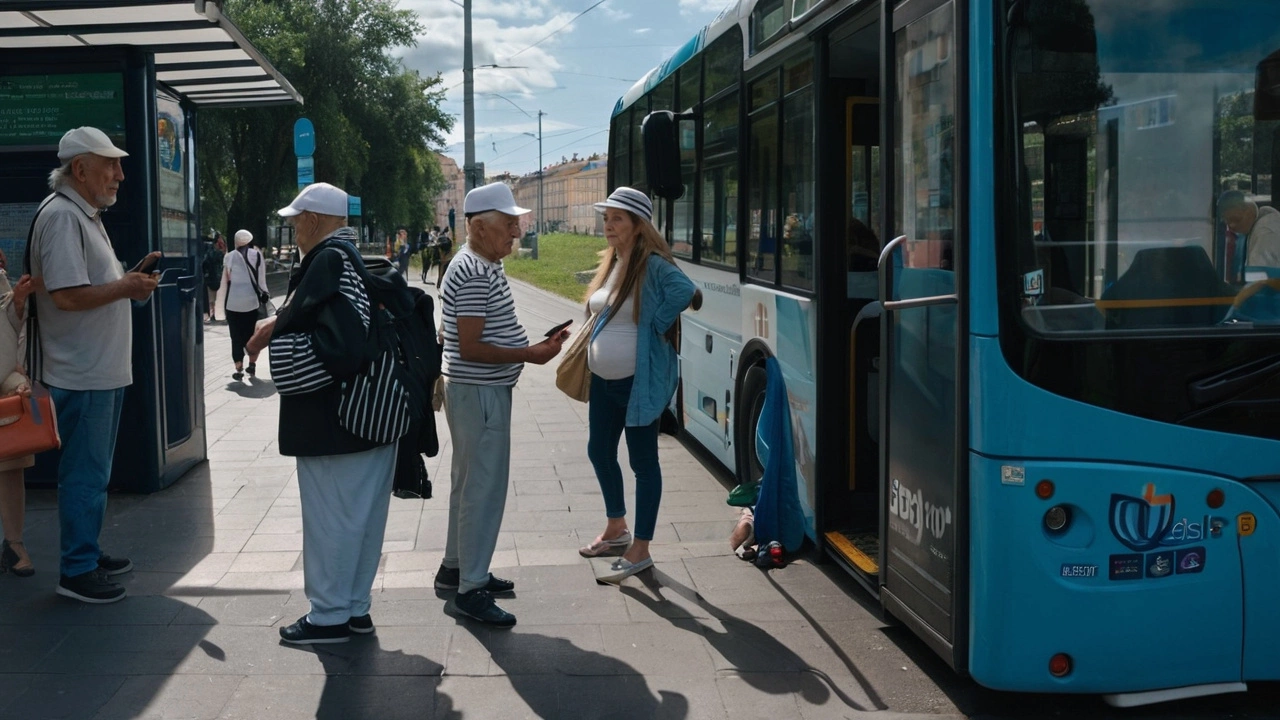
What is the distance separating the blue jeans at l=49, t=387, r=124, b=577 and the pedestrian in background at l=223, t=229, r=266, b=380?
778cm

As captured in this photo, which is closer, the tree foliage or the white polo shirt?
the white polo shirt

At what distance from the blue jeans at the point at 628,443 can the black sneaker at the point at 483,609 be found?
95 cm

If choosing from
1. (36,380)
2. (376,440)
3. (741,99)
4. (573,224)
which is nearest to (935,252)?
(376,440)

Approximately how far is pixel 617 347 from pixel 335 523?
5.18 ft

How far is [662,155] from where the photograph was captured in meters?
7.29

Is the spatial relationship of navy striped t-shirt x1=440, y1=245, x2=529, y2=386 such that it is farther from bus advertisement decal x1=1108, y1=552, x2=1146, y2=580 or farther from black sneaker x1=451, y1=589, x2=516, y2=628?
bus advertisement decal x1=1108, y1=552, x2=1146, y2=580

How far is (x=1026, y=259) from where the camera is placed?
13.0ft

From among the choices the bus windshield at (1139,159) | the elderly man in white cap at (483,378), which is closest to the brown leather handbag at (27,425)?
the elderly man in white cap at (483,378)

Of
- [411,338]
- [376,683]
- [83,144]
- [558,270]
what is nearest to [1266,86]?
[411,338]

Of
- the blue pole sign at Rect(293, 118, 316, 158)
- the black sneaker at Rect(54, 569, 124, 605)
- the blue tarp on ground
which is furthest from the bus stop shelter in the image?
the blue pole sign at Rect(293, 118, 316, 158)

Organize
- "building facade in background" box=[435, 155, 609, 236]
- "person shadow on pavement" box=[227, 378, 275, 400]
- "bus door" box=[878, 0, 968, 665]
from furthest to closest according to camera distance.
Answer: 1. "building facade in background" box=[435, 155, 609, 236]
2. "person shadow on pavement" box=[227, 378, 275, 400]
3. "bus door" box=[878, 0, 968, 665]

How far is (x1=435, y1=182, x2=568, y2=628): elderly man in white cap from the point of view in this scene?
17.4ft

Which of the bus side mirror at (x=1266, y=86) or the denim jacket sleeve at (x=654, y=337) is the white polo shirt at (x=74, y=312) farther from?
the bus side mirror at (x=1266, y=86)

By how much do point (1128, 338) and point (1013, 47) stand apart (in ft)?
3.17
